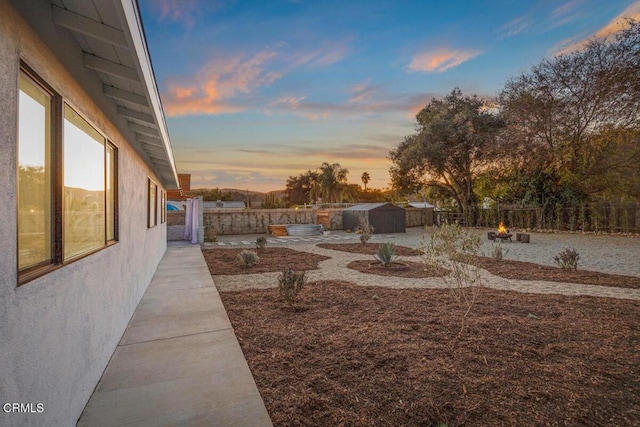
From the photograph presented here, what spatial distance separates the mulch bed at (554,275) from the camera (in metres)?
6.37

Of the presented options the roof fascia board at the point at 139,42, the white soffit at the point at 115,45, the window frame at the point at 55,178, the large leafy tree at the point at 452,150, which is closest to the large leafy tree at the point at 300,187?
the large leafy tree at the point at 452,150

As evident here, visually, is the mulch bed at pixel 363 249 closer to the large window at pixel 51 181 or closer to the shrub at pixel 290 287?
the shrub at pixel 290 287

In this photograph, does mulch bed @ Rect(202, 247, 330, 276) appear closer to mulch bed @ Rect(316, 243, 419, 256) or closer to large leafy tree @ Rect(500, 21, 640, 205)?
mulch bed @ Rect(316, 243, 419, 256)

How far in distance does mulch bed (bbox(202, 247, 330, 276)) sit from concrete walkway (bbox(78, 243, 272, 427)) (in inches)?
138

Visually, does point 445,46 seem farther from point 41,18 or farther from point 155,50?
point 41,18

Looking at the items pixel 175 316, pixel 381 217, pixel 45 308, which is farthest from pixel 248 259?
pixel 381 217

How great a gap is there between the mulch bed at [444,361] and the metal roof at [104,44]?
104 inches

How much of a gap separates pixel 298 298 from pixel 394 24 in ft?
30.1

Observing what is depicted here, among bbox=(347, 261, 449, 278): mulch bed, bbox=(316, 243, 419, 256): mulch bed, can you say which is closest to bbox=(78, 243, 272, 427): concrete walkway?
bbox=(347, 261, 449, 278): mulch bed

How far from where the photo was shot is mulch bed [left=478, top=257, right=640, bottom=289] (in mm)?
6367

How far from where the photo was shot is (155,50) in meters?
8.88

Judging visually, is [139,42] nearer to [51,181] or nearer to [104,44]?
[104,44]

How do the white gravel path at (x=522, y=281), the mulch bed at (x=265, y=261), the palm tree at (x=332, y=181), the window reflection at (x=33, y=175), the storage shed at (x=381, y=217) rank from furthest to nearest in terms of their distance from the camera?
the palm tree at (x=332, y=181) → the storage shed at (x=381, y=217) → the mulch bed at (x=265, y=261) → the white gravel path at (x=522, y=281) → the window reflection at (x=33, y=175)

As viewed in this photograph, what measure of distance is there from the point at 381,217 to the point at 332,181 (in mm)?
27177
